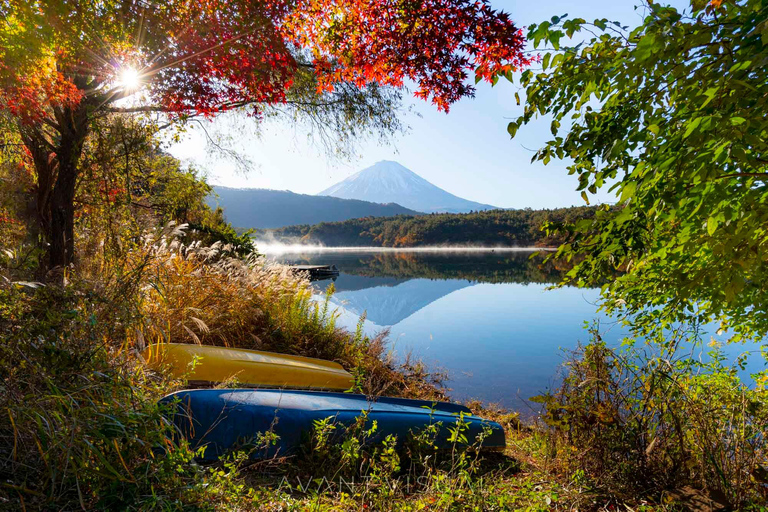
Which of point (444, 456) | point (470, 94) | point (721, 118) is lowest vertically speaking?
point (444, 456)

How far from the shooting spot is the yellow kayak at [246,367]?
11.7ft

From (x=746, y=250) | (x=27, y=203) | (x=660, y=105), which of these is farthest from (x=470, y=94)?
(x=27, y=203)

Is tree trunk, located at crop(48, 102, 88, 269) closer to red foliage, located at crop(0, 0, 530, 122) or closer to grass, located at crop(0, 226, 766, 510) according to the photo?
red foliage, located at crop(0, 0, 530, 122)

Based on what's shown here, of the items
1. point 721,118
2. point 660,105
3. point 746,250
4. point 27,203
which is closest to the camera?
point 721,118

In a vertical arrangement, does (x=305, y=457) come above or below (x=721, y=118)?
below

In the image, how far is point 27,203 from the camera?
580 cm

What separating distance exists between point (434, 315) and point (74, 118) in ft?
42.7

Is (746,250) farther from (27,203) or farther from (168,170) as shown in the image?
(168,170)

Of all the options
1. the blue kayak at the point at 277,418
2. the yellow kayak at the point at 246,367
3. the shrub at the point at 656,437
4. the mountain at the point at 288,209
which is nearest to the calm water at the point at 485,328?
the shrub at the point at 656,437

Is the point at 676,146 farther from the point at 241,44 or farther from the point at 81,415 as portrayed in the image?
the point at 241,44

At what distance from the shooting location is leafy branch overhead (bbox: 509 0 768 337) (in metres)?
1.65

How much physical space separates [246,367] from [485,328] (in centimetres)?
987

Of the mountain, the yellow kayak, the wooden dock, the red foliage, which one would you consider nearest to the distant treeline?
the wooden dock

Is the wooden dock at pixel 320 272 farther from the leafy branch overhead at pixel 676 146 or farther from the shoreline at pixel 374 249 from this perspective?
the shoreline at pixel 374 249
